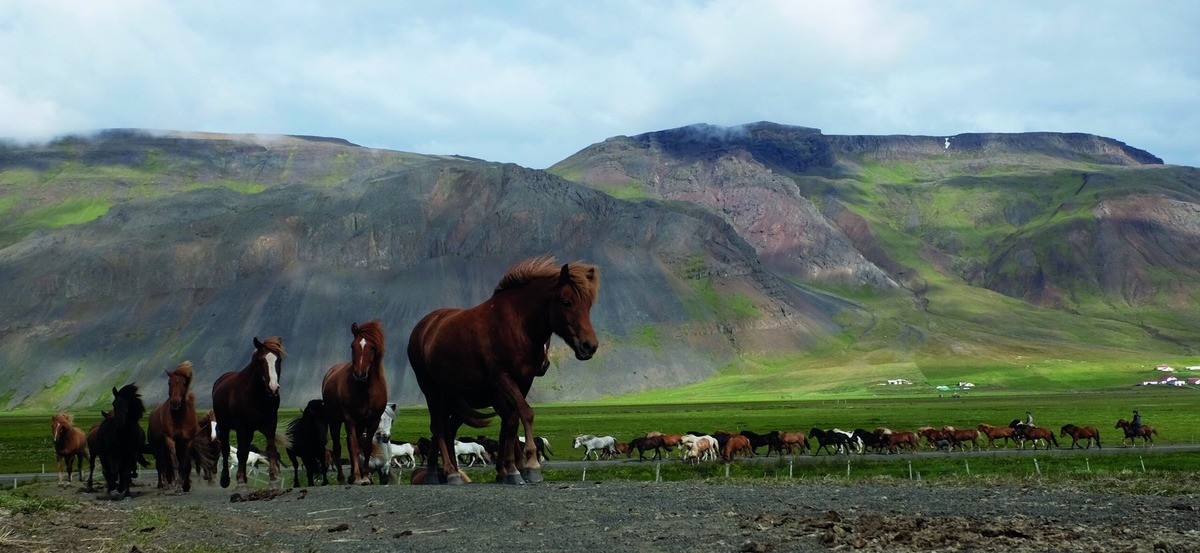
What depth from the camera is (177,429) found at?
29.0 m

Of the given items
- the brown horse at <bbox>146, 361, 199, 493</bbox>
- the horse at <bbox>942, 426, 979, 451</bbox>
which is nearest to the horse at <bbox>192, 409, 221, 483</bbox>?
the brown horse at <bbox>146, 361, 199, 493</bbox>

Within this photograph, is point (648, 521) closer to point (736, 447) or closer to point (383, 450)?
point (383, 450)

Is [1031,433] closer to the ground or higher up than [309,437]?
closer to the ground

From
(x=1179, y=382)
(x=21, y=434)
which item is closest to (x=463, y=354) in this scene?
(x=21, y=434)

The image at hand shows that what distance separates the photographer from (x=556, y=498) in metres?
19.0

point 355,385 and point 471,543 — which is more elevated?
point 355,385

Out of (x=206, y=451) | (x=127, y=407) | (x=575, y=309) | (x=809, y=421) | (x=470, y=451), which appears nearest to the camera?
(x=575, y=309)

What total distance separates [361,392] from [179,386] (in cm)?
Answer: 616

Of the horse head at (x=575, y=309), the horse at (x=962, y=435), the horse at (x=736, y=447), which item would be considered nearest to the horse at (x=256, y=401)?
the horse head at (x=575, y=309)

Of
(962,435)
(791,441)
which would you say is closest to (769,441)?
(791,441)

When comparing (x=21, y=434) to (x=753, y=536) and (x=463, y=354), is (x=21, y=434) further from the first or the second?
(x=753, y=536)

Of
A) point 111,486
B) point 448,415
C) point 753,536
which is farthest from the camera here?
point 111,486

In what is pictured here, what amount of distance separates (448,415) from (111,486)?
12.1 meters

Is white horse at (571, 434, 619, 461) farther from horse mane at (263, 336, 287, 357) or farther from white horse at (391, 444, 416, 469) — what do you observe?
horse mane at (263, 336, 287, 357)
